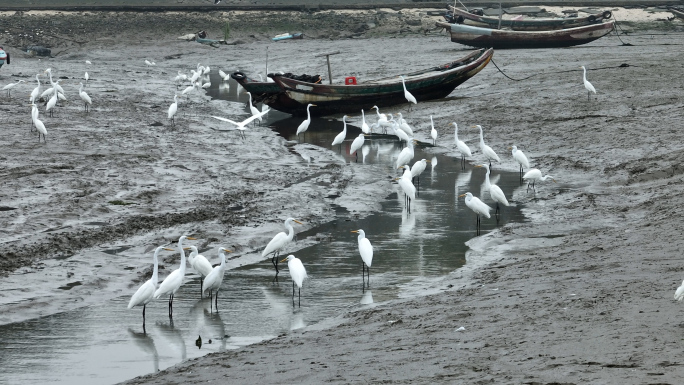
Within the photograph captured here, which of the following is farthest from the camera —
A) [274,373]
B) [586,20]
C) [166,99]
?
[586,20]

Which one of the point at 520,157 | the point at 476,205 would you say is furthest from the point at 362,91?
the point at 476,205

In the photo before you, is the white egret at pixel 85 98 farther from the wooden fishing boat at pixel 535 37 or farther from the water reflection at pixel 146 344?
the wooden fishing boat at pixel 535 37

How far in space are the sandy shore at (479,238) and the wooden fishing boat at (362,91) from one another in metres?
0.64

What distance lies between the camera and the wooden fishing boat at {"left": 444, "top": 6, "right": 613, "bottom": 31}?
39.4m

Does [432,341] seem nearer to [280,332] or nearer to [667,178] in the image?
[280,332]

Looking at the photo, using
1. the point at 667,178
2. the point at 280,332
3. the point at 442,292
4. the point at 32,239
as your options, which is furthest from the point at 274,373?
the point at 667,178

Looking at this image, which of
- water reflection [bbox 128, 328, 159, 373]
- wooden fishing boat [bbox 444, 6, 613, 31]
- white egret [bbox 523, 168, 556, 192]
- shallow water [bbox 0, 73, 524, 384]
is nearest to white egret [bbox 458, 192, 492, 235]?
shallow water [bbox 0, 73, 524, 384]

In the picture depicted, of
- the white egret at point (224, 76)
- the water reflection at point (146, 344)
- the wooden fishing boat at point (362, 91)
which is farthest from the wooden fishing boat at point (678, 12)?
the water reflection at point (146, 344)

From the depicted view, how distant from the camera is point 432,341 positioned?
6.32 m

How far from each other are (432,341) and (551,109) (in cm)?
1442

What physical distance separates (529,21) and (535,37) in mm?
6709

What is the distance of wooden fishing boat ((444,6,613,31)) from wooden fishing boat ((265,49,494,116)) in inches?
612

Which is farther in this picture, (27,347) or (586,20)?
(586,20)

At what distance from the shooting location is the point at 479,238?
11414mm
